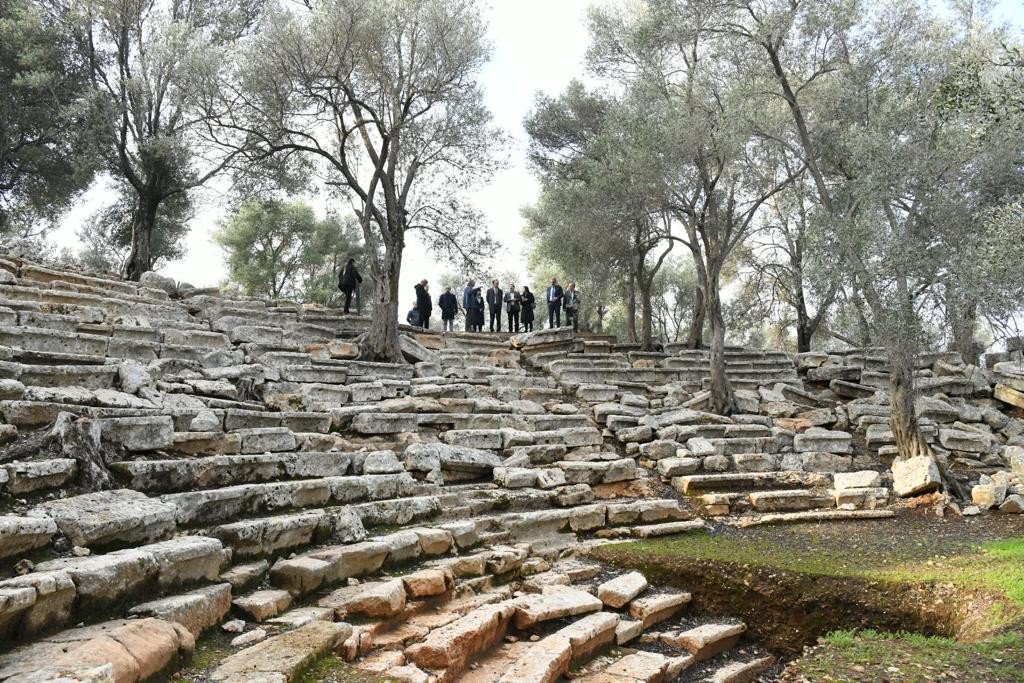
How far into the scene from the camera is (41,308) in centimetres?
1208

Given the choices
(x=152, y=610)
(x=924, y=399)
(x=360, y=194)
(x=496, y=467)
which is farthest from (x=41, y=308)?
(x=924, y=399)

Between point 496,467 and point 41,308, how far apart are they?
28.2 feet

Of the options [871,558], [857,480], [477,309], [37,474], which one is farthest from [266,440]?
[477,309]

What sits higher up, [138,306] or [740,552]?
[138,306]

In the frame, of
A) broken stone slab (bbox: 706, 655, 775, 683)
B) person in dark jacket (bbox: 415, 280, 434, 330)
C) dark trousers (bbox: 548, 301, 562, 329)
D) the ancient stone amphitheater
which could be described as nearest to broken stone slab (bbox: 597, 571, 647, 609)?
the ancient stone amphitheater

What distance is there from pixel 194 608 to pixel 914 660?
5.33 metres

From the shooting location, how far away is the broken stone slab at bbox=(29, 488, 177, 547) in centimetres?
485

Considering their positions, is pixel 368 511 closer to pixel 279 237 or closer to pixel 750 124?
pixel 750 124

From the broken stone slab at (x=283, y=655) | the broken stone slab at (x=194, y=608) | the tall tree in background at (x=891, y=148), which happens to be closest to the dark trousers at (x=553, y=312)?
the tall tree in background at (x=891, y=148)

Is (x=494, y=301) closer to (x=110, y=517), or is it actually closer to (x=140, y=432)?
(x=140, y=432)

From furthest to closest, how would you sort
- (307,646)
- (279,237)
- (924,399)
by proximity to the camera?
1. (279,237)
2. (924,399)
3. (307,646)

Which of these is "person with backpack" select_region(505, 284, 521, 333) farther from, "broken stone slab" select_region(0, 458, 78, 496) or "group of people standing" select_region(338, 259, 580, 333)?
"broken stone slab" select_region(0, 458, 78, 496)

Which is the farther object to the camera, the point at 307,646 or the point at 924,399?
the point at 924,399

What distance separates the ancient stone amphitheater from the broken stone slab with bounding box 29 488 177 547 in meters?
0.02
